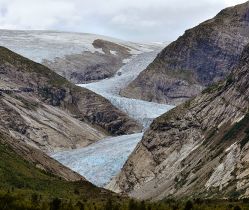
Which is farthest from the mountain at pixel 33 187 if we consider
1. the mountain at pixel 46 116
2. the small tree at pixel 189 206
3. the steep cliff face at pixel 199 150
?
the mountain at pixel 46 116

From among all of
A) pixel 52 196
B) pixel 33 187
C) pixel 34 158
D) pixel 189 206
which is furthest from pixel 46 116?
pixel 189 206

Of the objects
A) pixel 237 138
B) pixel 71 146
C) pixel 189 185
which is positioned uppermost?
pixel 237 138

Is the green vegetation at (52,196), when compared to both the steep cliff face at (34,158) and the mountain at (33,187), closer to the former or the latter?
the mountain at (33,187)

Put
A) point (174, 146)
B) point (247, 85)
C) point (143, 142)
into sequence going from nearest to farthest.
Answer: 1. point (247, 85)
2. point (174, 146)
3. point (143, 142)

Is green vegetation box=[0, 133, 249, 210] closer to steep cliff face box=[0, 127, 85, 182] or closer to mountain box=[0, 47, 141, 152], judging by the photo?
steep cliff face box=[0, 127, 85, 182]

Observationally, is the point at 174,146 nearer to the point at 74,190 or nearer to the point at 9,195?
the point at 74,190

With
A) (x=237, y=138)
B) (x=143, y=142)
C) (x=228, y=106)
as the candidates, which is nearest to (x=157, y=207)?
(x=237, y=138)

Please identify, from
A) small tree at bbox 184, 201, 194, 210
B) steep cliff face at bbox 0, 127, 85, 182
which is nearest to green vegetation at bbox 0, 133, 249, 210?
small tree at bbox 184, 201, 194, 210
